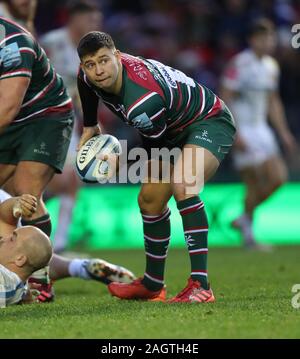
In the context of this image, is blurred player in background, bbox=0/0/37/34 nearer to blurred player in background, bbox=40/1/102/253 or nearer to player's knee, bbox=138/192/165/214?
blurred player in background, bbox=40/1/102/253

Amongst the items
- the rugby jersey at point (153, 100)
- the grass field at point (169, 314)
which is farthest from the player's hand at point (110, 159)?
the grass field at point (169, 314)

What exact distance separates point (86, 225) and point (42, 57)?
619cm

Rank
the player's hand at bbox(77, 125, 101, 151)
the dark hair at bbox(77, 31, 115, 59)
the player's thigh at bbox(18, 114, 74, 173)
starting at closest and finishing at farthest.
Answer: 1. the dark hair at bbox(77, 31, 115, 59)
2. the player's hand at bbox(77, 125, 101, 151)
3. the player's thigh at bbox(18, 114, 74, 173)

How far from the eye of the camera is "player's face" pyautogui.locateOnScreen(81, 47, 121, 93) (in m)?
5.81

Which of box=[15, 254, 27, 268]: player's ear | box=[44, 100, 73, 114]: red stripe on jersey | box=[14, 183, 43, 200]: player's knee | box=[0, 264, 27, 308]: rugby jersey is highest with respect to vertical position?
box=[44, 100, 73, 114]: red stripe on jersey

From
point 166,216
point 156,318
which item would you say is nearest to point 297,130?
point 166,216

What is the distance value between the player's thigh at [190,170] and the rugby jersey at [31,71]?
3.47ft

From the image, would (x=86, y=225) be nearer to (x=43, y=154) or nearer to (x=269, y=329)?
(x=43, y=154)

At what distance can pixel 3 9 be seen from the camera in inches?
365

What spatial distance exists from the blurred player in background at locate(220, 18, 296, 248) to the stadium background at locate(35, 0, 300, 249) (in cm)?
89

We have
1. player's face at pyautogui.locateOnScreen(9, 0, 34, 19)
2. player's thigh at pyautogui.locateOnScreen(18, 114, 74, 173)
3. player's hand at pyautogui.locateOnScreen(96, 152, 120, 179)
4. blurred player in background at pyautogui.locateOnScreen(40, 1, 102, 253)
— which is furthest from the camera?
blurred player in background at pyautogui.locateOnScreen(40, 1, 102, 253)

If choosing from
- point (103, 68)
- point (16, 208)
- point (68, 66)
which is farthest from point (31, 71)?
point (68, 66)

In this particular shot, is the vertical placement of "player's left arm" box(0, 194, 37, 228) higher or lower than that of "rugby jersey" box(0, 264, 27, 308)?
higher

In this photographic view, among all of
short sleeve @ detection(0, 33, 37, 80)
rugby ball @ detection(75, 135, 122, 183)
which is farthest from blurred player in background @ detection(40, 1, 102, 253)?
rugby ball @ detection(75, 135, 122, 183)
